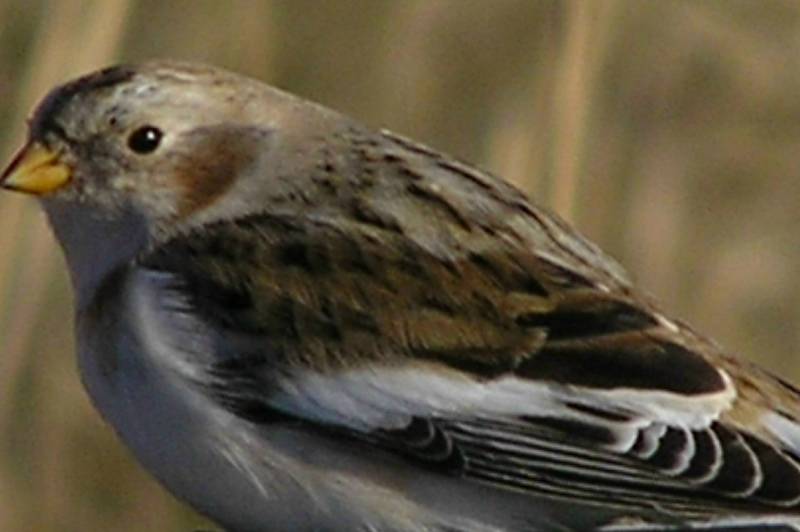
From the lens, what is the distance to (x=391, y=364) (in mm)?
2879

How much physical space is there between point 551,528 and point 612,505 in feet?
0.33

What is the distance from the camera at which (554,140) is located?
4.16m

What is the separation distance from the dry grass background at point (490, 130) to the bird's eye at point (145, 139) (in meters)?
1.14

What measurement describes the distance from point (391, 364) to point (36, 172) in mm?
544

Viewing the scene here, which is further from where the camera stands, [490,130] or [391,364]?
[490,130]

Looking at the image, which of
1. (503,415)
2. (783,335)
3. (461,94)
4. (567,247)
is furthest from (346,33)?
(503,415)

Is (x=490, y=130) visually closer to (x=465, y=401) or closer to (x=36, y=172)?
(x=36, y=172)

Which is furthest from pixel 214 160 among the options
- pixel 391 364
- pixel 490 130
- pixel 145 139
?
pixel 490 130

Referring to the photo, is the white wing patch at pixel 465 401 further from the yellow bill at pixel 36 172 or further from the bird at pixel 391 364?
the yellow bill at pixel 36 172

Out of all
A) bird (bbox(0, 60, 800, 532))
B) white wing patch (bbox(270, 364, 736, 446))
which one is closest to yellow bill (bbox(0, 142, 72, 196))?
bird (bbox(0, 60, 800, 532))

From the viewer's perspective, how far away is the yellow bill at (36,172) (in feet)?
10.3

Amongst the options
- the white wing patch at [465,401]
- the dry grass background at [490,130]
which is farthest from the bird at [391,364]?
the dry grass background at [490,130]

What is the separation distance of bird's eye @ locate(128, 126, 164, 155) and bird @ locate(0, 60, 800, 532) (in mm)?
38

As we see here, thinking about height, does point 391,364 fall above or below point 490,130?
above
